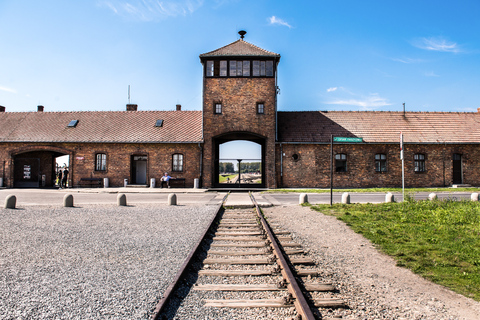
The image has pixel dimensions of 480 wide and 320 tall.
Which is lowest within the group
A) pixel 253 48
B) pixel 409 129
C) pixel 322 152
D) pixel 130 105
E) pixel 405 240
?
pixel 405 240

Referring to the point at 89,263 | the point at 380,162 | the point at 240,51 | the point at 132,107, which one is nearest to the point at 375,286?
the point at 89,263

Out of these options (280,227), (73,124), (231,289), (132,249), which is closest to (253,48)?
(73,124)

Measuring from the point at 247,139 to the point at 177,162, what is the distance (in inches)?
237

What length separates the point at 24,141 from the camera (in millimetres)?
25422

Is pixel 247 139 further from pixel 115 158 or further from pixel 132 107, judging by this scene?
pixel 132 107

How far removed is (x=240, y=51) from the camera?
935 inches

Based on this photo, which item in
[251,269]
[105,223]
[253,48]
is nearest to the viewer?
[251,269]

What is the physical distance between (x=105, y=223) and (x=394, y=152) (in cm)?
2294

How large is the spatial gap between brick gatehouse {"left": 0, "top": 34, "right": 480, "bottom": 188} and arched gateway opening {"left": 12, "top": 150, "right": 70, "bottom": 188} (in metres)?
0.09

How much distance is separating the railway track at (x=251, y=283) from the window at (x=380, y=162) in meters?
20.6

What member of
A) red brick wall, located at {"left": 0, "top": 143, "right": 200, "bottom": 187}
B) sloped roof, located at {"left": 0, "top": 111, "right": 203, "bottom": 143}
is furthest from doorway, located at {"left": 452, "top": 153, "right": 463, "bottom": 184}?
red brick wall, located at {"left": 0, "top": 143, "right": 200, "bottom": 187}

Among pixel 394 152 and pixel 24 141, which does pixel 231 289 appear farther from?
pixel 24 141

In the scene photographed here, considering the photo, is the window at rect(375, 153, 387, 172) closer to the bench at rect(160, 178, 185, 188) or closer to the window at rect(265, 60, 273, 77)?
the window at rect(265, 60, 273, 77)

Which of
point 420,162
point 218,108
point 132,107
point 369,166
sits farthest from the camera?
point 132,107
